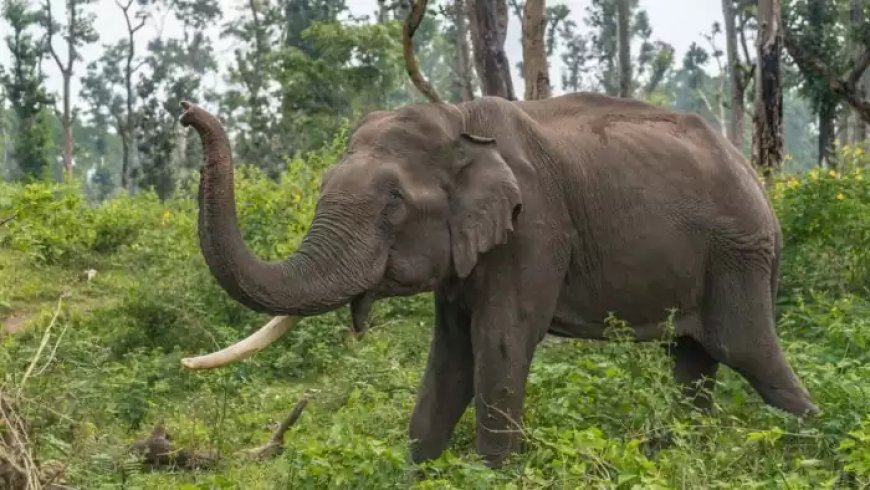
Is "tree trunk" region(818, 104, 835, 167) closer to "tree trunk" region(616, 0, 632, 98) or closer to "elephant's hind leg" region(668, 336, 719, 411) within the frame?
"tree trunk" region(616, 0, 632, 98)

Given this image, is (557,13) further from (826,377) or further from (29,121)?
(826,377)

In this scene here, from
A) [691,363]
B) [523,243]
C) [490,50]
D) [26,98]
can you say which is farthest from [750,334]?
[26,98]

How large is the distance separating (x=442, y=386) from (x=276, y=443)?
147 cm

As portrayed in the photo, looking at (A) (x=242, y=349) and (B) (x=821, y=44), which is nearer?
(A) (x=242, y=349)

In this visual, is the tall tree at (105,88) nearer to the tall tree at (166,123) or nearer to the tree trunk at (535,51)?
the tall tree at (166,123)

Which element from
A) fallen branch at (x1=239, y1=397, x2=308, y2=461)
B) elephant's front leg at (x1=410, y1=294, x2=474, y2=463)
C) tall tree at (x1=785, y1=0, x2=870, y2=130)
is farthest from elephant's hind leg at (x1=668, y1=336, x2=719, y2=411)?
tall tree at (x1=785, y1=0, x2=870, y2=130)

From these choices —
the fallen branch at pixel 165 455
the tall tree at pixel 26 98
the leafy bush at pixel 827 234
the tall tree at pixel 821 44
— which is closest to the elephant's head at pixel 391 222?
the fallen branch at pixel 165 455

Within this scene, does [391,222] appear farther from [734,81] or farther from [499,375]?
[734,81]

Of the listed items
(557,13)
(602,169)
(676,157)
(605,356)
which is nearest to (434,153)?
(602,169)

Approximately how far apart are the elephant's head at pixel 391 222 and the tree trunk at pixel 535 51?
21.7ft

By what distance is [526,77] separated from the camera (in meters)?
12.6

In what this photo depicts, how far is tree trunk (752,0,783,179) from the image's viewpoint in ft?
49.7

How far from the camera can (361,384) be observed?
309 inches

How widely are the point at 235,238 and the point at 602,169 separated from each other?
2.26 metres
